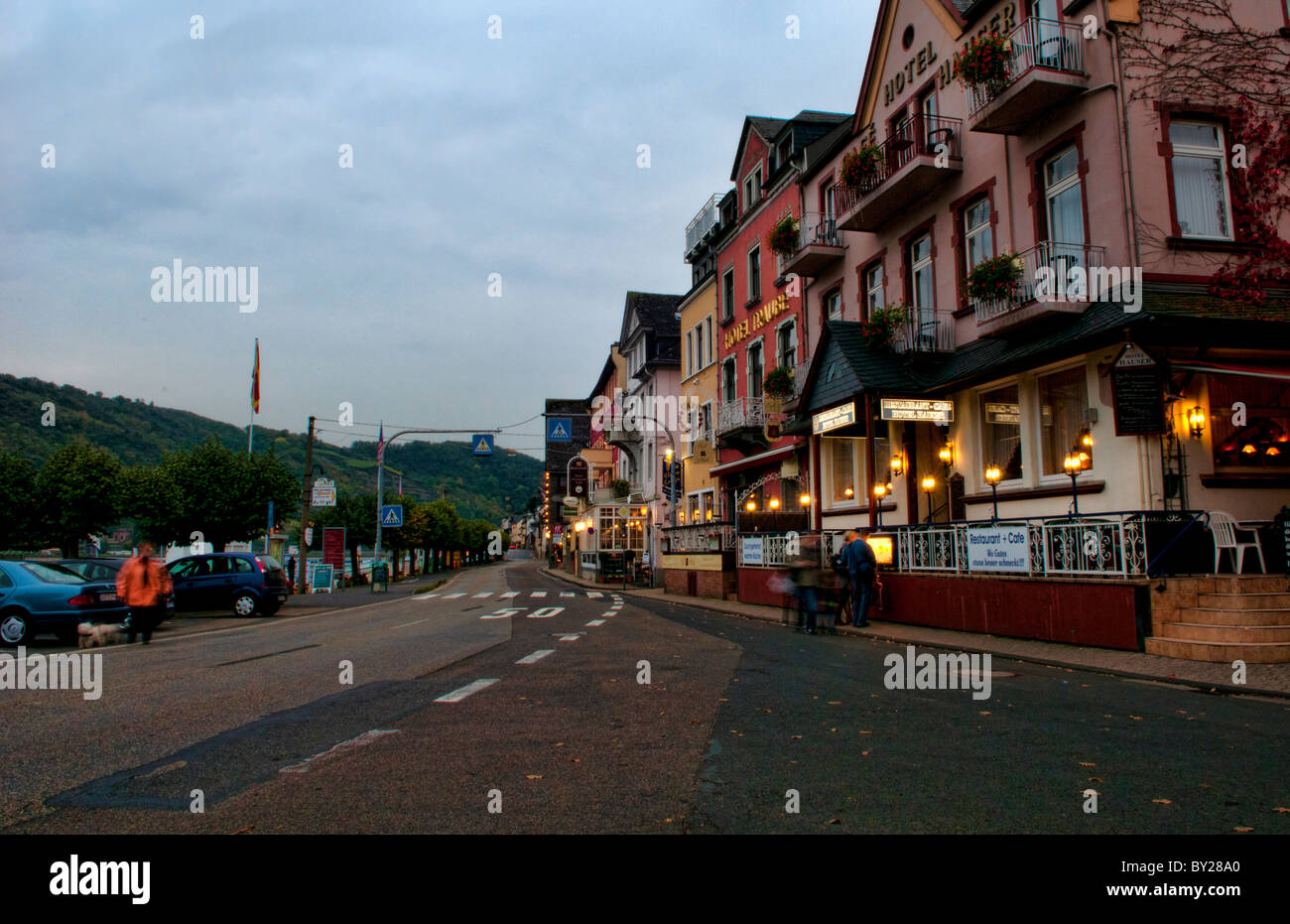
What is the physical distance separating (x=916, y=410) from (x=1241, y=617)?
827cm

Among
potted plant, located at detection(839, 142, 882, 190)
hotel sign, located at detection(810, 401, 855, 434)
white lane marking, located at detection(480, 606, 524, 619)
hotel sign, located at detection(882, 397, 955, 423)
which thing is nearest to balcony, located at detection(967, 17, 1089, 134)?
potted plant, located at detection(839, 142, 882, 190)

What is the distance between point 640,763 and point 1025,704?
425 centimetres

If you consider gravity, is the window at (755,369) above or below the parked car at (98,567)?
above

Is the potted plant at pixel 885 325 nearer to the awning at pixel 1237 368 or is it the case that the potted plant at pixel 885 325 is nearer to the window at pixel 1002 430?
the window at pixel 1002 430

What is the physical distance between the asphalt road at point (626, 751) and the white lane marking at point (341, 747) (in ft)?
0.11

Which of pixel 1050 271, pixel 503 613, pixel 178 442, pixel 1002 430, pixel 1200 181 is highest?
pixel 178 442

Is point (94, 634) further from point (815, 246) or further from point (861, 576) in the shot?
point (815, 246)

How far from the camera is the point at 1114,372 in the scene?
44.7ft

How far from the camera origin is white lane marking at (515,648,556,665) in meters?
11.5

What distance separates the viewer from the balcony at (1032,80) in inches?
590

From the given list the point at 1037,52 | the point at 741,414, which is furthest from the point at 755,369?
the point at 1037,52

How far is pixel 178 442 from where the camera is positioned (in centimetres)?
10444

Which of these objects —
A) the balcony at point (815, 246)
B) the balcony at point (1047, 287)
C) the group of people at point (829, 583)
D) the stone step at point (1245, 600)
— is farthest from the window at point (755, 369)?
the stone step at point (1245, 600)
